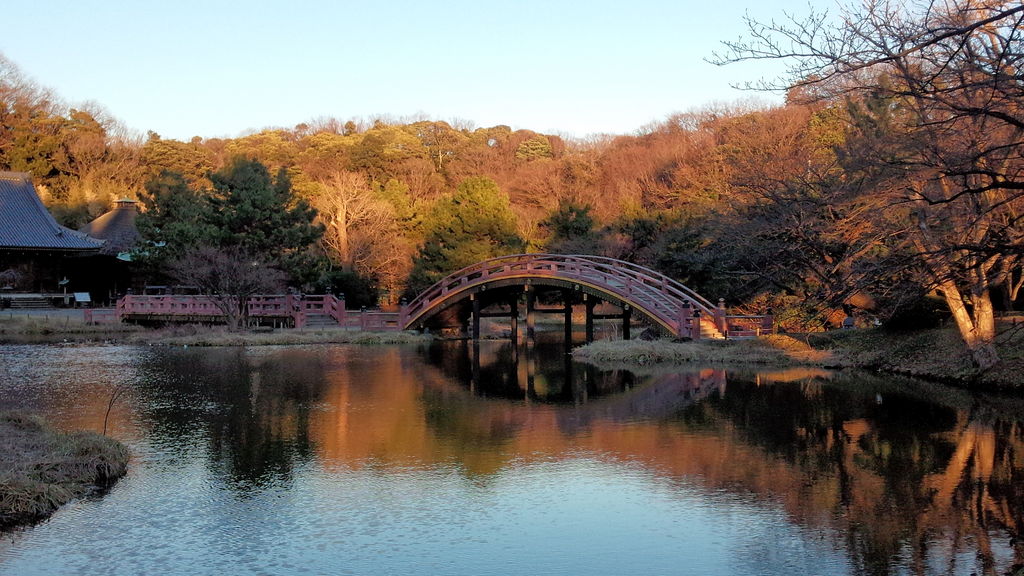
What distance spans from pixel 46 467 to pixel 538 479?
18.0 feet

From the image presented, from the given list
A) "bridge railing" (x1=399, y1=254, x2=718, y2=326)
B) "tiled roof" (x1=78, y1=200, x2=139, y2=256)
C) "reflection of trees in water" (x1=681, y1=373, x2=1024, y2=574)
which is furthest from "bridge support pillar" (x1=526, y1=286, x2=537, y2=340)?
"tiled roof" (x1=78, y1=200, x2=139, y2=256)

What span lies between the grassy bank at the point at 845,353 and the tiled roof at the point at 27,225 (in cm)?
2265

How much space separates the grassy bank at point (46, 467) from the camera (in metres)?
9.21

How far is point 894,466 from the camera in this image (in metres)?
11.4

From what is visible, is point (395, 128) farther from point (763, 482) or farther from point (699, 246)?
point (763, 482)

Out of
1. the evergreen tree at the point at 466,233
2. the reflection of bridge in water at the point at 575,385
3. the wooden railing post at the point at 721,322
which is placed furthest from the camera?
the evergreen tree at the point at 466,233

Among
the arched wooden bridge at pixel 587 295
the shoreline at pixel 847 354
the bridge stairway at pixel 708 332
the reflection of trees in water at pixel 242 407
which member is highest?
the arched wooden bridge at pixel 587 295

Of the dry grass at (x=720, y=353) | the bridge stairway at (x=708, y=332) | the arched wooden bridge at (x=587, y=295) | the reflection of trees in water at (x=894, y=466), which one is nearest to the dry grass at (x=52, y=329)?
the arched wooden bridge at (x=587, y=295)

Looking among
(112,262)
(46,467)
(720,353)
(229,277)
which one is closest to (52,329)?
(229,277)

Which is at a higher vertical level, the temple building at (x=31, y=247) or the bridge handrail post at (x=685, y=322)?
the temple building at (x=31, y=247)

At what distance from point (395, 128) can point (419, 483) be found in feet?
204

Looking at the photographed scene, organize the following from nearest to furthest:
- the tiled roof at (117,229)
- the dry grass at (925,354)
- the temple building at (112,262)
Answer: the dry grass at (925,354), the temple building at (112,262), the tiled roof at (117,229)

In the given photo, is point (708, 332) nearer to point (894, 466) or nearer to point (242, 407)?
point (242, 407)

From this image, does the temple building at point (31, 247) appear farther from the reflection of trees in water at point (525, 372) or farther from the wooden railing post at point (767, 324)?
the wooden railing post at point (767, 324)
